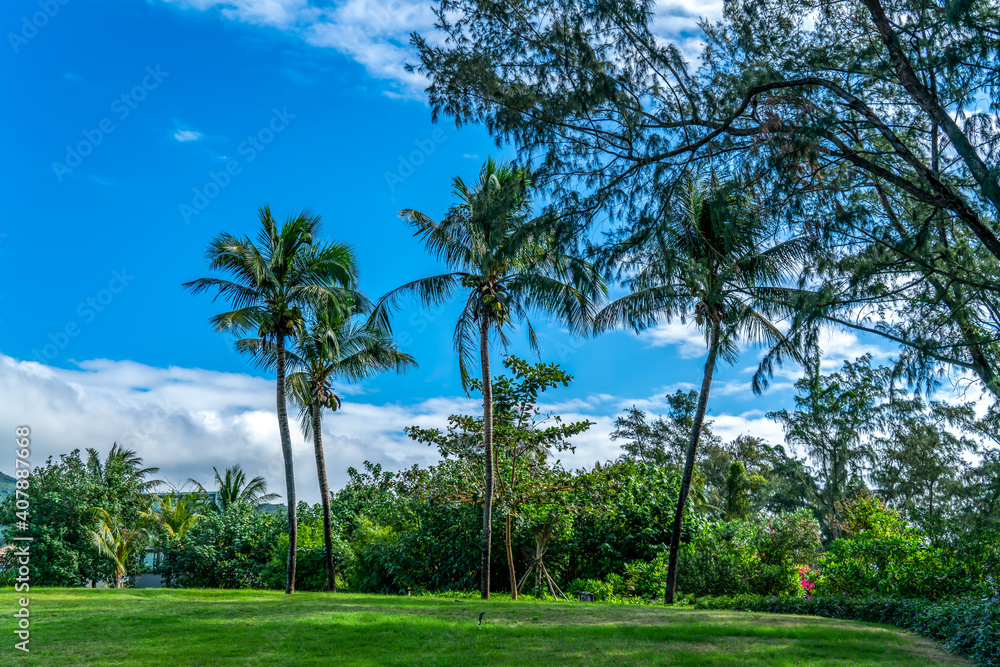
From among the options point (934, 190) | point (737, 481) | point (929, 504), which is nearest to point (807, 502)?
point (929, 504)

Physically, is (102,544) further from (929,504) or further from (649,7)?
(929,504)

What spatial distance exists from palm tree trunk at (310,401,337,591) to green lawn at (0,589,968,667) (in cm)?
665

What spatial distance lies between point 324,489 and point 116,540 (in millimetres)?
9834

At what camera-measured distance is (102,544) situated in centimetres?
2062

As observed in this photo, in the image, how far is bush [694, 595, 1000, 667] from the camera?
6941 mm

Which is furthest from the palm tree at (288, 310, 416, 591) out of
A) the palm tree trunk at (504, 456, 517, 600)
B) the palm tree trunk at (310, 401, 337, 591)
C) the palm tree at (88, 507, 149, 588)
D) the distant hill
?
the distant hill

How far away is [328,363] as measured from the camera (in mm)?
17766

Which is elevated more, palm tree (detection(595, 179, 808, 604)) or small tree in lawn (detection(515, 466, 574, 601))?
palm tree (detection(595, 179, 808, 604))

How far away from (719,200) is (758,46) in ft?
7.83

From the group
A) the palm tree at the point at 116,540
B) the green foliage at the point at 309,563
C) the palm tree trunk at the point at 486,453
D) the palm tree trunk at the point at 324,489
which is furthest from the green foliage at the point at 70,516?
the palm tree trunk at the point at 486,453

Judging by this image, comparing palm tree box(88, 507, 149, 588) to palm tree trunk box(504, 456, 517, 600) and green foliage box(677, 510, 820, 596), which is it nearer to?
palm tree trunk box(504, 456, 517, 600)

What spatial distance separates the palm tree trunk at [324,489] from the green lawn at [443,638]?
6654 millimetres

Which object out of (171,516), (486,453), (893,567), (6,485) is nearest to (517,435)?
(486,453)

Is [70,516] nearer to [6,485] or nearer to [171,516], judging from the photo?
[171,516]
